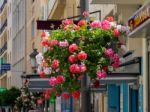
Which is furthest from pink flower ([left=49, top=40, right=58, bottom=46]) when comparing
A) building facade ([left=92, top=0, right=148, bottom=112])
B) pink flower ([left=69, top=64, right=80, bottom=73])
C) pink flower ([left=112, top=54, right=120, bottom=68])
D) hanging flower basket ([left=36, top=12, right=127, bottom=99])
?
building facade ([left=92, top=0, right=148, bottom=112])

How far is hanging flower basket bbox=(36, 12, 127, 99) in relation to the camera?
9875 millimetres

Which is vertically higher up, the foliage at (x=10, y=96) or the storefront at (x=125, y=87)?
the storefront at (x=125, y=87)

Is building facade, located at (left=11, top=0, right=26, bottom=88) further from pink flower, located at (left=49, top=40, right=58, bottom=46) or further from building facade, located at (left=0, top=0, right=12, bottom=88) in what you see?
pink flower, located at (left=49, top=40, right=58, bottom=46)

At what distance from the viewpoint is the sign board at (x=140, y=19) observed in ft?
31.6

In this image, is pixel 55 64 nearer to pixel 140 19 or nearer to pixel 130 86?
pixel 140 19

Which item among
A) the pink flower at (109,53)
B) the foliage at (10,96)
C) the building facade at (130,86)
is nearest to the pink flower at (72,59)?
the pink flower at (109,53)

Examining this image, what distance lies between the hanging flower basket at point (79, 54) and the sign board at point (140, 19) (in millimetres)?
278

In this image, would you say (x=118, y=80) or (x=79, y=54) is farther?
(x=118, y=80)

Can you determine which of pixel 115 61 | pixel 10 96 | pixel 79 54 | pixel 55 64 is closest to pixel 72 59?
pixel 79 54

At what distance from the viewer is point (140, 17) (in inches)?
402

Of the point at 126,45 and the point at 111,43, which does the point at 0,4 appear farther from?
the point at 111,43

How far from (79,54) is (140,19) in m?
1.20

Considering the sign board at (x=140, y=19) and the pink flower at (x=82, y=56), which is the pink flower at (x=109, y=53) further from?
the sign board at (x=140, y=19)

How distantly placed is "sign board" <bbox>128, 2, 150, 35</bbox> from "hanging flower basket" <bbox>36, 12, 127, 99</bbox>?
28 cm
